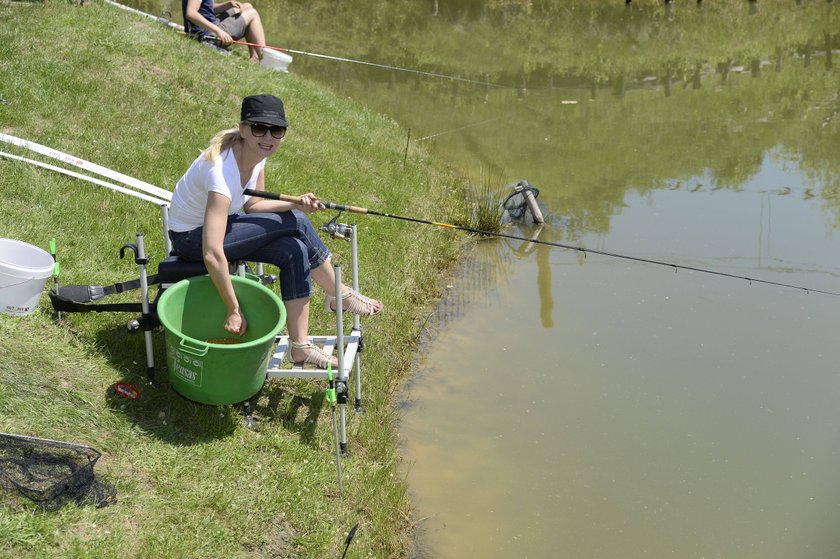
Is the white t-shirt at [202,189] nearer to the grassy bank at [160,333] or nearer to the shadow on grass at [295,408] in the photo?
the grassy bank at [160,333]

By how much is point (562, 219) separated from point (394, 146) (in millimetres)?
2134

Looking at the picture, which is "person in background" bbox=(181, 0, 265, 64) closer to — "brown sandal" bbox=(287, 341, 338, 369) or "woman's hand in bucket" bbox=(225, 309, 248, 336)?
"brown sandal" bbox=(287, 341, 338, 369)

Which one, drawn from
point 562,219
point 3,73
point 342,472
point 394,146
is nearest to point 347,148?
point 394,146

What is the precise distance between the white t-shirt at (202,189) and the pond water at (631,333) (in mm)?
1786

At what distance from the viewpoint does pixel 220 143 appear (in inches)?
178

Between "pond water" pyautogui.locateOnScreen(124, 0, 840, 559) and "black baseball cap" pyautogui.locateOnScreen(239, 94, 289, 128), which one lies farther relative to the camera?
"pond water" pyautogui.locateOnScreen(124, 0, 840, 559)

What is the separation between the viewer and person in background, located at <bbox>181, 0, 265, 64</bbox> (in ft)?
34.6

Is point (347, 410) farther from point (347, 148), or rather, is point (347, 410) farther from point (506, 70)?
point (506, 70)

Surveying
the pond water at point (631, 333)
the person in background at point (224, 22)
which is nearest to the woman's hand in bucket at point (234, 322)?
the pond water at point (631, 333)

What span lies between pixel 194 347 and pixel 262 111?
1.10 meters

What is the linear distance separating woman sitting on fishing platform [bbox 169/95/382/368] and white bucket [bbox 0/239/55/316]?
67cm

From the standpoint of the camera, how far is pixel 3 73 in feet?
25.8

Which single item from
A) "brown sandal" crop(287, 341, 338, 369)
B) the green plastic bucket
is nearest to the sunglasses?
the green plastic bucket

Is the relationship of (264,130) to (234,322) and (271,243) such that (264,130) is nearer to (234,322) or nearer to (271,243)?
(271,243)
